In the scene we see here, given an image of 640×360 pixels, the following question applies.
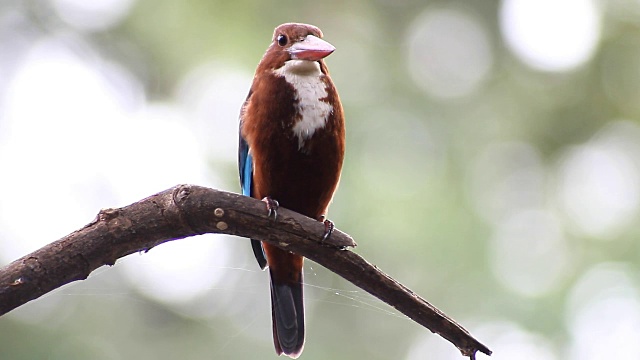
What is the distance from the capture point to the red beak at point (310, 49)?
Result: 2.71m

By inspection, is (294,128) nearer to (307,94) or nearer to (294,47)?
(307,94)

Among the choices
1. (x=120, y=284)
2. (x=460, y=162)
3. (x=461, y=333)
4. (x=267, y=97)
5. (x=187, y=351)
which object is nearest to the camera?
(x=461, y=333)

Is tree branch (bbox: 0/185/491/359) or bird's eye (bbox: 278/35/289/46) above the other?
bird's eye (bbox: 278/35/289/46)

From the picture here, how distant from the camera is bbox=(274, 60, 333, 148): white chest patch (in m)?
2.67

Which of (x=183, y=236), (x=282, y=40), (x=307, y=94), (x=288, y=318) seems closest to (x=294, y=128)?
(x=307, y=94)

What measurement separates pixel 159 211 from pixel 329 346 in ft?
8.42

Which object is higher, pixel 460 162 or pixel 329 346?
pixel 460 162

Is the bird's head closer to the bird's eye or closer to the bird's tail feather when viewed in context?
the bird's eye

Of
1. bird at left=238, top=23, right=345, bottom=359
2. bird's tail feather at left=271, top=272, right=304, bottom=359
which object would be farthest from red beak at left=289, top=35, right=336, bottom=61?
bird's tail feather at left=271, top=272, right=304, bottom=359

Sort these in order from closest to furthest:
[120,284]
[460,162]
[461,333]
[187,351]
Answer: [461,333] < [187,351] < [120,284] < [460,162]

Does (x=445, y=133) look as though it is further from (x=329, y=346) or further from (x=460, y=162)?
(x=329, y=346)

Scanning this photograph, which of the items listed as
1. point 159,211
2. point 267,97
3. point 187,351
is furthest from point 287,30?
point 187,351

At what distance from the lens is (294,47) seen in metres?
2.81

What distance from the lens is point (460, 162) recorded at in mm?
5059
